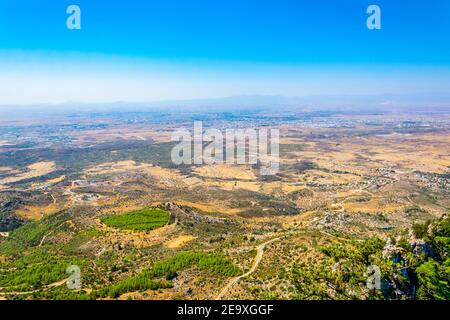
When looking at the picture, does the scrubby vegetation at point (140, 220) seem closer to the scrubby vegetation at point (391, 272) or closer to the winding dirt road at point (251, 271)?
the winding dirt road at point (251, 271)

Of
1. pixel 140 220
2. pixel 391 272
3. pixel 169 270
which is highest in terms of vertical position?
pixel 391 272

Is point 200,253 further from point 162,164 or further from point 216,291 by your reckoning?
point 162,164

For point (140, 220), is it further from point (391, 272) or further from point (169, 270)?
point (391, 272)

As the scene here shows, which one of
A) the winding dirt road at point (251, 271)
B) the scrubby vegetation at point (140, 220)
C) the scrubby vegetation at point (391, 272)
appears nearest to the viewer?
the scrubby vegetation at point (391, 272)

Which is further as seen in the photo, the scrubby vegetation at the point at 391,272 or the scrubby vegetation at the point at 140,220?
the scrubby vegetation at the point at 140,220

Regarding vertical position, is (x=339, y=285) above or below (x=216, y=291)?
above

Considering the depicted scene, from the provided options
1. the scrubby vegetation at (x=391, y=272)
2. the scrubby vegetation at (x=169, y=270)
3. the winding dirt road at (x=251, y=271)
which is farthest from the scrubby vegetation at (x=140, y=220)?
the scrubby vegetation at (x=391, y=272)

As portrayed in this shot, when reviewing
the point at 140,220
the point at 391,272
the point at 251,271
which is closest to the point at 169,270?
the point at 251,271

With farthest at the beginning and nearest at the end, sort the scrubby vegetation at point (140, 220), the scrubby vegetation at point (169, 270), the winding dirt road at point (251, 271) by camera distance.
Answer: the scrubby vegetation at point (140, 220), the scrubby vegetation at point (169, 270), the winding dirt road at point (251, 271)
